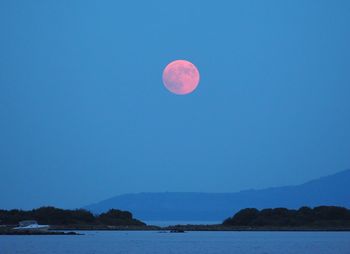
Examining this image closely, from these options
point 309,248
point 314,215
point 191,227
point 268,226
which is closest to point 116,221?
point 191,227

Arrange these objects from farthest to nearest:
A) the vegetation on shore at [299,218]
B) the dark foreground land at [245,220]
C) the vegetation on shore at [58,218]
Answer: the vegetation on shore at [58,218] < the vegetation on shore at [299,218] < the dark foreground land at [245,220]

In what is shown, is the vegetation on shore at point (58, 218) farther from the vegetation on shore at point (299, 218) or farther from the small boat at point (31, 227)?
the vegetation on shore at point (299, 218)

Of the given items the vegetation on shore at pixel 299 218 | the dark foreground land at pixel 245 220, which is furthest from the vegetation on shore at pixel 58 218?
the vegetation on shore at pixel 299 218

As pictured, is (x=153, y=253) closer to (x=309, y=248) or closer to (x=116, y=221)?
(x=309, y=248)

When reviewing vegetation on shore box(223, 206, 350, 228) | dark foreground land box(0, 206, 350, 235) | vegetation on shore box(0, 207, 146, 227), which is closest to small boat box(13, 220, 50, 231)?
dark foreground land box(0, 206, 350, 235)

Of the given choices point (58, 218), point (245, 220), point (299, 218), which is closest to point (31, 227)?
point (58, 218)

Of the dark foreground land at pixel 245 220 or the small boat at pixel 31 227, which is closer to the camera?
the small boat at pixel 31 227

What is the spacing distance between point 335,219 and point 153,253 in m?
80.6

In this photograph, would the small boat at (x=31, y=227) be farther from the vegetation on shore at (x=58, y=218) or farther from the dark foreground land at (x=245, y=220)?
the vegetation on shore at (x=58, y=218)

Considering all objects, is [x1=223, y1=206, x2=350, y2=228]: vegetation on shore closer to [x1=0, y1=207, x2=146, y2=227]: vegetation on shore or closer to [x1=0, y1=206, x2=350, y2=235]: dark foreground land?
[x1=0, y1=206, x2=350, y2=235]: dark foreground land

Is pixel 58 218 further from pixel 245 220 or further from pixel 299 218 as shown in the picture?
pixel 299 218

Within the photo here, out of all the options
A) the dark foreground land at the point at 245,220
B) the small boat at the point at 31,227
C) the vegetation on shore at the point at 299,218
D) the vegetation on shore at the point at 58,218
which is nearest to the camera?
the small boat at the point at 31,227

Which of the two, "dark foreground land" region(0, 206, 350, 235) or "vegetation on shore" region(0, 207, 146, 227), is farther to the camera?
"vegetation on shore" region(0, 207, 146, 227)

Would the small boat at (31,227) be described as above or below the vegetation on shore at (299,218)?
below
